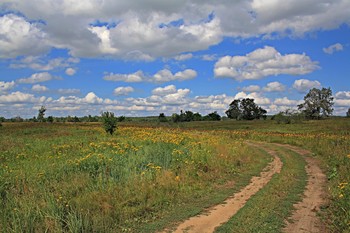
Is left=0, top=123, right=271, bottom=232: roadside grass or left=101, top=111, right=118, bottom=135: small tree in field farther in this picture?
left=101, top=111, right=118, bottom=135: small tree in field

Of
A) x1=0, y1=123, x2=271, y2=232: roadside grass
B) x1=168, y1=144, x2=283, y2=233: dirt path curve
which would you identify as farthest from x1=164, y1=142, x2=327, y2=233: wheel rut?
x1=0, y1=123, x2=271, y2=232: roadside grass

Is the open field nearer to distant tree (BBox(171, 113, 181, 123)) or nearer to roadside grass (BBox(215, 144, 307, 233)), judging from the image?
roadside grass (BBox(215, 144, 307, 233))

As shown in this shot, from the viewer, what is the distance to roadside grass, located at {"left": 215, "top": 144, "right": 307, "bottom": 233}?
24.1 ft

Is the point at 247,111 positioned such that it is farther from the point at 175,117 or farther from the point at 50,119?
the point at 50,119

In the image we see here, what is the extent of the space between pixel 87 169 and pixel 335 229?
345 inches

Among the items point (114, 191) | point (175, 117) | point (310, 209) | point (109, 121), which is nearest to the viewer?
point (310, 209)

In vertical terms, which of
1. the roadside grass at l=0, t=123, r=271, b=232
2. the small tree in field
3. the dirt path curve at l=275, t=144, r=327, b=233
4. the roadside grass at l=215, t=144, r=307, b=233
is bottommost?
the dirt path curve at l=275, t=144, r=327, b=233

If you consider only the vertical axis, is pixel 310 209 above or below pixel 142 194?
below

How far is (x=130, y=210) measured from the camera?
8.47 metres

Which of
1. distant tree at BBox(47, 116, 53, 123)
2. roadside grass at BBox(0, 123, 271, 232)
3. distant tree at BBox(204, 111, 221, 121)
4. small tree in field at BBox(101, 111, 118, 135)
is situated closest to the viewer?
roadside grass at BBox(0, 123, 271, 232)

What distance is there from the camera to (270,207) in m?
8.79

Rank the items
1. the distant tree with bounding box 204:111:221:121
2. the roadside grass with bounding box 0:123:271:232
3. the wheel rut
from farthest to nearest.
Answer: the distant tree with bounding box 204:111:221:121 < the wheel rut < the roadside grass with bounding box 0:123:271:232

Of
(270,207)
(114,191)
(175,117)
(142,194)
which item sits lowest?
(270,207)

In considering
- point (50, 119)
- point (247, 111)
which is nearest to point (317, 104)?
point (247, 111)
